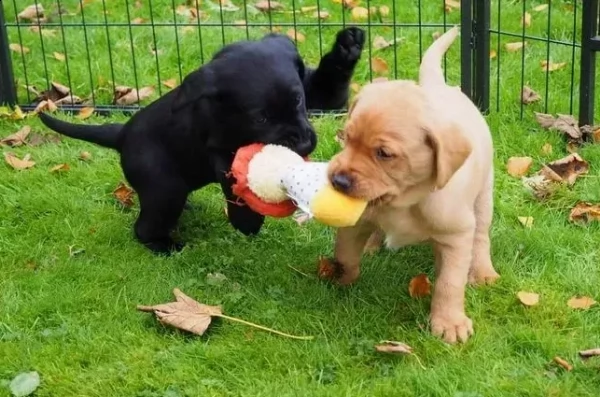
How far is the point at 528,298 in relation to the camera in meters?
3.12

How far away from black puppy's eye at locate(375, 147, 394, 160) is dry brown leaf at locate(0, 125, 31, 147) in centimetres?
252

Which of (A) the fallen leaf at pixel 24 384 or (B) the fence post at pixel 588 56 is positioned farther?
(B) the fence post at pixel 588 56

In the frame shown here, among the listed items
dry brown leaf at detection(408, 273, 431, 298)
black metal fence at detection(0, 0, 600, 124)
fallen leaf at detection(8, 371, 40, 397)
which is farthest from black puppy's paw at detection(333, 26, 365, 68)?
fallen leaf at detection(8, 371, 40, 397)

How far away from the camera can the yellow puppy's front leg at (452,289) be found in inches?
115

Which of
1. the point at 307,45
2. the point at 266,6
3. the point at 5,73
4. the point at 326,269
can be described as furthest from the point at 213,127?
the point at 266,6

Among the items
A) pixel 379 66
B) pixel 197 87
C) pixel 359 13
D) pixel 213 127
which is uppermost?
pixel 197 87

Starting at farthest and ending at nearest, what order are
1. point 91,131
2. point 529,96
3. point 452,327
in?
1. point 529,96
2. point 91,131
3. point 452,327

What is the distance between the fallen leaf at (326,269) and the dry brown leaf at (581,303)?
76 centimetres

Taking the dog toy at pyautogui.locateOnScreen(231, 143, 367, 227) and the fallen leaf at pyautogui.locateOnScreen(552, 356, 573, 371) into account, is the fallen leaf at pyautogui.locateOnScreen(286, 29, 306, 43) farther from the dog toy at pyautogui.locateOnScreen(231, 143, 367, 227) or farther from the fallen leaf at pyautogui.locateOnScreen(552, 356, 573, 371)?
the fallen leaf at pyautogui.locateOnScreen(552, 356, 573, 371)

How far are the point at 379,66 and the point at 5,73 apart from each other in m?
1.95

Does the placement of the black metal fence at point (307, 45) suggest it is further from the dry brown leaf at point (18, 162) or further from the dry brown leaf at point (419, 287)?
the dry brown leaf at point (419, 287)

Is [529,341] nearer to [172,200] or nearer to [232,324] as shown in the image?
[232,324]

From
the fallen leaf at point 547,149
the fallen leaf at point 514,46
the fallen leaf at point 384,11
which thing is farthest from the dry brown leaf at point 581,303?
the fallen leaf at point 384,11

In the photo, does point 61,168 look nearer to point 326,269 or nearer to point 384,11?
point 326,269
